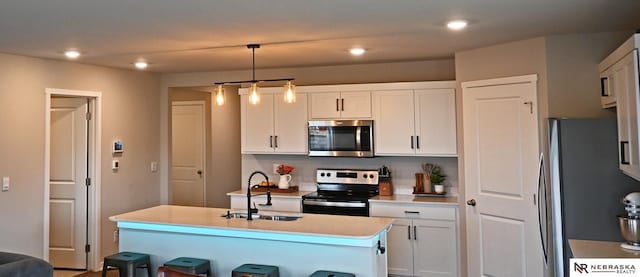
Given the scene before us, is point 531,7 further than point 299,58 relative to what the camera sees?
No

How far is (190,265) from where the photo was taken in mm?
3430

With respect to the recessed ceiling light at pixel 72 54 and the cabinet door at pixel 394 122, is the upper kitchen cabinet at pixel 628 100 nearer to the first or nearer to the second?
the cabinet door at pixel 394 122

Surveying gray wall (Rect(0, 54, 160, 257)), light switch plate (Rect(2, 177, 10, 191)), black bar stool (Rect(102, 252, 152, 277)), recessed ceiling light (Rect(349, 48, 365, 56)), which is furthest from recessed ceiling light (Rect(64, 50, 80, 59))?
recessed ceiling light (Rect(349, 48, 365, 56))

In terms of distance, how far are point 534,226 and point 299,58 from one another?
2681 millimetres

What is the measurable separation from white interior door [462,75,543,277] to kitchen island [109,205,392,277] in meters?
1.24

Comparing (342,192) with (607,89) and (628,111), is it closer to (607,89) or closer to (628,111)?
(607,89)

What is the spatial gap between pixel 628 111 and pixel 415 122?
2.46 m

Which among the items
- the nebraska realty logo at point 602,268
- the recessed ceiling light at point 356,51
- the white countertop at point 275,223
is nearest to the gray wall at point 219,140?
the recessed ceiling light at point 356,51

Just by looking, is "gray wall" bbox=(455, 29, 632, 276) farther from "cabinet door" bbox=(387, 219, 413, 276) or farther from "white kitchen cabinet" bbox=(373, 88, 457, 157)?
"cabinet door" bbox=(387, 219, 413, 276)

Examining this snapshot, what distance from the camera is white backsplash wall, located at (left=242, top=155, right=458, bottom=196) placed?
5090mm

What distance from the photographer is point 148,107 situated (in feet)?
19.8

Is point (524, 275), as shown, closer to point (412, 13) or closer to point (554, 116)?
point (554, 116)

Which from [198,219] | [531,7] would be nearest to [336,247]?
[198,219]

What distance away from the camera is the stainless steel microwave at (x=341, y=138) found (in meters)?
5.06
